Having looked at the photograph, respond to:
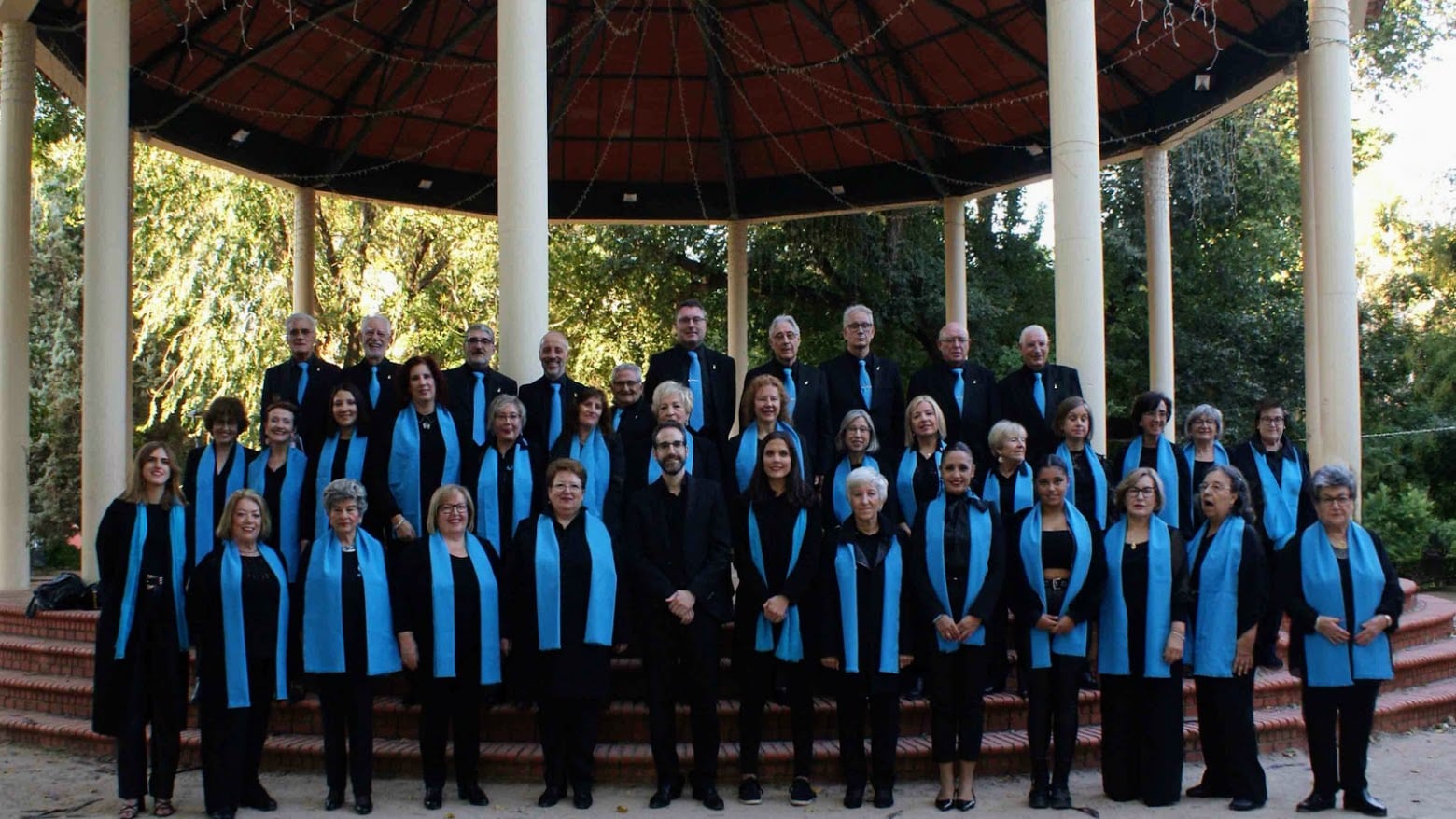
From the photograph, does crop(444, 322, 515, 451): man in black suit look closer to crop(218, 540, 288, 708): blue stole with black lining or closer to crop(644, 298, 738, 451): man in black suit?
crop(644, 298, 738, 451): man in black suit

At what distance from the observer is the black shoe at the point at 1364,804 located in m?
5.74

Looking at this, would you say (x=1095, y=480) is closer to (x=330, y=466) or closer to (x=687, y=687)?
(x=687, y=687)

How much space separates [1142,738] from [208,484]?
219 inches

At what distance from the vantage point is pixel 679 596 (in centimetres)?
598

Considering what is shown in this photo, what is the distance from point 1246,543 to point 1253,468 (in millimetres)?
1848

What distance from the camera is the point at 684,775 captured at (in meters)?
6.32

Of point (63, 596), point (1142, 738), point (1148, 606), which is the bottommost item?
point (1142, 738)

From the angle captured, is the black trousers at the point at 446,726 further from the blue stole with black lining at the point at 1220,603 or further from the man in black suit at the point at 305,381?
the blue stole with black lining at the point at 1220,603

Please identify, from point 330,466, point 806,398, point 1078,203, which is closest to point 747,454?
point 806,398

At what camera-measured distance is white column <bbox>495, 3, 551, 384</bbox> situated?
771 centimetres

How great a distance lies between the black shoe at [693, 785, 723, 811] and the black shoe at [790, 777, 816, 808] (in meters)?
0.38

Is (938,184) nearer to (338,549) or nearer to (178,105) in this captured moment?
(178,105)

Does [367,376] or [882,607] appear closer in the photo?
[882,607]

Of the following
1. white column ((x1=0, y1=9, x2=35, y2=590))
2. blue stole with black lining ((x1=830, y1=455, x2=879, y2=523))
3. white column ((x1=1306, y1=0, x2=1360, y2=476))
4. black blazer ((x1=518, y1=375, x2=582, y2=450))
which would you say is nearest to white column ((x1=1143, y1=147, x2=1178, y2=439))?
white column ((x1=1306, y1=0, x2=1360, y2=476))
